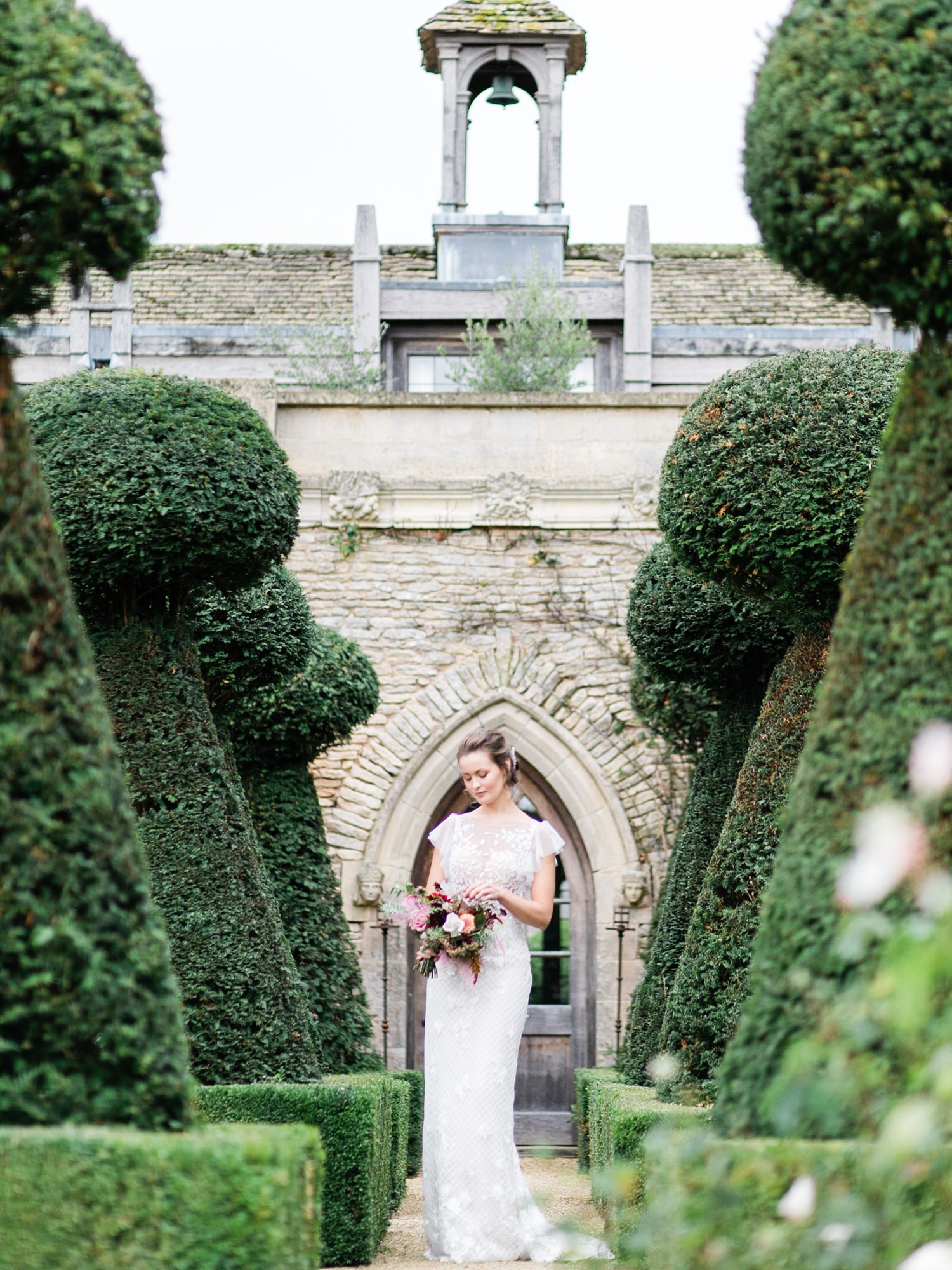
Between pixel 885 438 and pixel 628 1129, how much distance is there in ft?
9.75

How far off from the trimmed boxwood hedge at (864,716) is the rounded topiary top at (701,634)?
184 inches

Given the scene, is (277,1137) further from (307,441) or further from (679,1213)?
(307,441)

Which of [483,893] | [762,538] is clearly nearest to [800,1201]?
[483,893]

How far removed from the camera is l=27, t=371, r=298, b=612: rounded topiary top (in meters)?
6.48

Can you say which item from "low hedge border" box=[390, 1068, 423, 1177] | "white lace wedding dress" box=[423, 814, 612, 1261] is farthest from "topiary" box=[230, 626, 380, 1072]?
"white lace wedding dress" box=[423, 814, 612, 1261]

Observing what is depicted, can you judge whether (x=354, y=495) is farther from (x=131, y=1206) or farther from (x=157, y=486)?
(x=131, y=1206)

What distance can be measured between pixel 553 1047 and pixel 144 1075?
29.9 feet

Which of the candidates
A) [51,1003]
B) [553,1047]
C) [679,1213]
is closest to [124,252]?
[51,1003]

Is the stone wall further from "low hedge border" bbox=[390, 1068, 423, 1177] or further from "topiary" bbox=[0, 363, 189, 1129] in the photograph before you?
"topiary" bbox=[0, 363, 189, 1129]

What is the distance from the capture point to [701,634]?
876cm

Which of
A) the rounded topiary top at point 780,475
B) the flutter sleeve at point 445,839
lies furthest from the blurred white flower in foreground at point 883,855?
the flutter sleeve at point 445,839

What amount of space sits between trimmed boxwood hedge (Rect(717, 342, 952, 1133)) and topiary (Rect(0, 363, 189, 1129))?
1220mm

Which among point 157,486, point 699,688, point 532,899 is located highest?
point 157,486

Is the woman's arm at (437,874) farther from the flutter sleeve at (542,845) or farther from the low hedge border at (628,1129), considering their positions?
the low hedge border at (628,1129)
